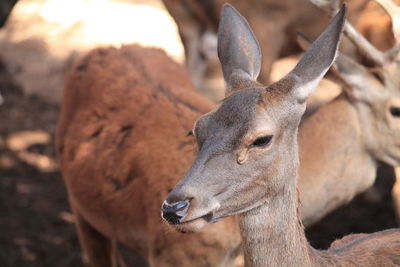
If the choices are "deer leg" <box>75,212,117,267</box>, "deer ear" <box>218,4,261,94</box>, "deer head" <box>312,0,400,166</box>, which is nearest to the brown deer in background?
"deer head" <box>312,0,400,166</box>

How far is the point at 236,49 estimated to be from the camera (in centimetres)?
394

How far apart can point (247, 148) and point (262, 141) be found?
0.07m

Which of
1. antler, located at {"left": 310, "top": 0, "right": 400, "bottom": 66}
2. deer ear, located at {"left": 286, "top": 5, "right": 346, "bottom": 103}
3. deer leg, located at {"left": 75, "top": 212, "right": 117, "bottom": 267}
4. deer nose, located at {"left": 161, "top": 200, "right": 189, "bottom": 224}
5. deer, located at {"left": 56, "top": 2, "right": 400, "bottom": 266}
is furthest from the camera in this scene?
deer leg, located at {"left": 75, "top": 212, "right": 117, "bottom": 267}

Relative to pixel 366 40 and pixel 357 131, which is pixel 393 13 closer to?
pixel 366 40

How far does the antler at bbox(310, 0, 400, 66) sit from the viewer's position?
483 cm

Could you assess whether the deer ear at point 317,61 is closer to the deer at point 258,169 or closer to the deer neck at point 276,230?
the deer at point 258,169

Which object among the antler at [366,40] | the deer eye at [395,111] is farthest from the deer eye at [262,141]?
the deer eye at [395,111]

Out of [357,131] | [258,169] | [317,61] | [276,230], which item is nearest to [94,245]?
[357,131]

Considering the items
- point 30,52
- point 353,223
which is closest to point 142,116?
point 353,223

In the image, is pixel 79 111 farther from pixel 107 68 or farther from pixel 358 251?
pixel 358 251

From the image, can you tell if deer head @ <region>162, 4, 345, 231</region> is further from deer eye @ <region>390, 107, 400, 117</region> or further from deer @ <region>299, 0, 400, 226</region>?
deer eye @ <region>390, 107, 400, 117</region>

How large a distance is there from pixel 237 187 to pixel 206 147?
0.66 feet

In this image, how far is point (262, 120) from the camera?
334 cm

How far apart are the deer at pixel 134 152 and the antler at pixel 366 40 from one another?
0.38 meters
